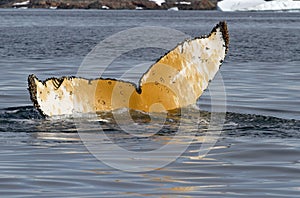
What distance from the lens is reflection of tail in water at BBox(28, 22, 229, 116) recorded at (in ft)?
36.1

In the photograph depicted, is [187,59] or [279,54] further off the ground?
[187,59]

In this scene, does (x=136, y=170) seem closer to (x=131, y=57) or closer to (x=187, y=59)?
(x=187, y=59)

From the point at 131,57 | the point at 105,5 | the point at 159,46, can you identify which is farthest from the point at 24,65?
the point at 105,5

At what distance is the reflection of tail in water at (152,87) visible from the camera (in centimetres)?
1100

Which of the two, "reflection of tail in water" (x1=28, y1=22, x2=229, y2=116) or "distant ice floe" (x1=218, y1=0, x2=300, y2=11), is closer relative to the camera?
"reflection of tail in water" (x1=28, y1=22, x2=229, y2=116)

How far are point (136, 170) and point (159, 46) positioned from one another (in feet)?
103

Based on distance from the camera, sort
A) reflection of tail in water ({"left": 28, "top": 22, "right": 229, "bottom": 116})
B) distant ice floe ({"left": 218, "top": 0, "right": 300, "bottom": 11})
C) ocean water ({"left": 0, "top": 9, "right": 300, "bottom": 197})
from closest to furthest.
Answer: ocean water ({"left": 0, "top": 9, "right": 300, "bottom": 197})
reflection of tail in water ({"left": 28, "top": 22, "right": 229, "bottom": 116})
distant ice floe ({"left": 218, "top": 0, "right": 300, "bottom": 11})

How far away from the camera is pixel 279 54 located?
31953 millimetres

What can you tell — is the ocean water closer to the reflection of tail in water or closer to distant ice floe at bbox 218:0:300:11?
the reflection of tail in water

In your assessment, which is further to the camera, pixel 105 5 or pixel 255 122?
pixel 105 5

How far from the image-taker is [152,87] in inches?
448

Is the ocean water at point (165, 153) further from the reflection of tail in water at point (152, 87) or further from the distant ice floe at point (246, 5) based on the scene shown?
the distant ice floe at point (246, 5)

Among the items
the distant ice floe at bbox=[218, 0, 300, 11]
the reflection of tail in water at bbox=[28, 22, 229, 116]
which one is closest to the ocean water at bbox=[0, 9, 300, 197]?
the reflection of tail in water at bbox=[28, 22, 229, 116]

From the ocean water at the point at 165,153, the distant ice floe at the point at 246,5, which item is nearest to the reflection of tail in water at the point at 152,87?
the ocean water at the point at 165,153
